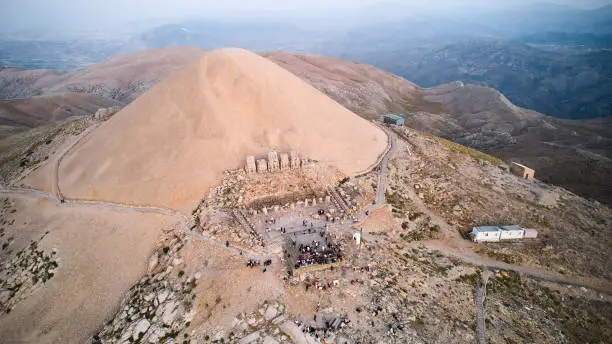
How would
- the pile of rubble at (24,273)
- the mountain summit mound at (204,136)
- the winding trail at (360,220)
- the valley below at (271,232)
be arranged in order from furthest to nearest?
the mountain summit mound at (204,136) < the winding trail at (360,220) < the pile of rubble at (24,273) < the valley below at (271,232)

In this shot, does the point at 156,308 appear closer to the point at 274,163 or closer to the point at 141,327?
the point at 141,327

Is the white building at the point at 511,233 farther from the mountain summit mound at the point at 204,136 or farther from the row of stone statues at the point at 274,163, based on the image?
the row of stone statues at the point at 274,163

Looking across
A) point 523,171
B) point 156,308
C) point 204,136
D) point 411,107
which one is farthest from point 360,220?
point 411,107

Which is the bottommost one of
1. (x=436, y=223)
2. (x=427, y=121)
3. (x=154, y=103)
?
(x=427, y=121)

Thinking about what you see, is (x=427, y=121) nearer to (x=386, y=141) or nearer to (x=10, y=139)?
(x=386, y=141)

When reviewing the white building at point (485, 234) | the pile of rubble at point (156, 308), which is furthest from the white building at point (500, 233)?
the pile of rubble at point (156, 308)

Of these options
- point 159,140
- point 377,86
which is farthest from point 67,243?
point 377,86
